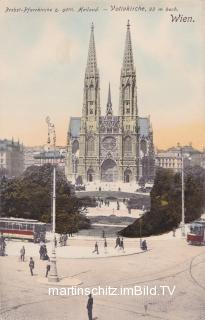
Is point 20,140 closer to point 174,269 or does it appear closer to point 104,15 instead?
point 104,15

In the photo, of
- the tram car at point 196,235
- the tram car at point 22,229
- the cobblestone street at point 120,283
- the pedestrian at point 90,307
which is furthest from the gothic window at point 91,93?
the pedestrian at point 90,307

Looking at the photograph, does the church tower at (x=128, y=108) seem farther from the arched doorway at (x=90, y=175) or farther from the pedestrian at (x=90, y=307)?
the pedestrian at (x=90, y=307)

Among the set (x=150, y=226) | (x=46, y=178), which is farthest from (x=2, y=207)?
(x=150, y=226)

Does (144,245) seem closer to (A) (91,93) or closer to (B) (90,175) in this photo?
(A) (91,93)

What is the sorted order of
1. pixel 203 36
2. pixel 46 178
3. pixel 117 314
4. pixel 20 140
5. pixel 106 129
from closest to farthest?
pixel 117 314 < pixel 203 36 < pixel 20 140 < pixel 46 178 < pixel 106 129

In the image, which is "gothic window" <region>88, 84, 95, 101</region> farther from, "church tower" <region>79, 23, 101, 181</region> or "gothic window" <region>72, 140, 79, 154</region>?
"gothic window" <region>72, 140, 79, 154</region>

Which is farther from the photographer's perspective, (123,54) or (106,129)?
(106,129)
